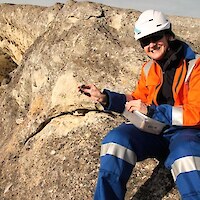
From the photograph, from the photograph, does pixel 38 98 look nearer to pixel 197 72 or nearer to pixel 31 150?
pixel 31 150

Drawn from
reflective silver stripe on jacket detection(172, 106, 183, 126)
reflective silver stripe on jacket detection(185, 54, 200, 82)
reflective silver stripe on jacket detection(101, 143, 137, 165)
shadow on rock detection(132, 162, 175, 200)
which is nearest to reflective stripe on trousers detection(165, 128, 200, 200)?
reflective silver stripe on jacket detection(172, 106, 183, 126)

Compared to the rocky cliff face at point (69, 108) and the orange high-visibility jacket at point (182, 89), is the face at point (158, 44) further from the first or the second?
the rocky cliff face at point (69, 108)

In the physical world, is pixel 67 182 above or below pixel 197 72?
below

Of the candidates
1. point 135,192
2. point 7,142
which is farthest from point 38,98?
point 135,192

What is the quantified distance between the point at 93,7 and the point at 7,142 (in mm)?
3112

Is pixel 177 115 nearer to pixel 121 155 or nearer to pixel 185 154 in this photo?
pixel 185 154

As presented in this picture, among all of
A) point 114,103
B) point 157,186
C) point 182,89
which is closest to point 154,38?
point 182,89

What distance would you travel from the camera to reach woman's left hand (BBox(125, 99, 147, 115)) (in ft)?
19.2

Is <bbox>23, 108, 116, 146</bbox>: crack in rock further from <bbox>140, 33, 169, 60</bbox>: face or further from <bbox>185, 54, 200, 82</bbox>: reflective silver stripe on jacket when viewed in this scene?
<bbox>185, 54, 200, 82</bbox>: reflective silver stripe on jacket

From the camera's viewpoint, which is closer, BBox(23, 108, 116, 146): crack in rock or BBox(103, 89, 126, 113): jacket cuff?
BBox(103, 89, 126, 113): jacket cuff

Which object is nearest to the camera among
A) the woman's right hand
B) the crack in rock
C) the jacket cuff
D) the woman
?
the woman

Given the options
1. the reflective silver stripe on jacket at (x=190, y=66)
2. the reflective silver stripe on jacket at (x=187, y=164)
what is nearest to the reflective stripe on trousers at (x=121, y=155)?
the reflective silver stripe on jacket at (x=187, y=164)

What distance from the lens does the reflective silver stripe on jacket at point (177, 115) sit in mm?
5617

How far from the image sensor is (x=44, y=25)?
13078 mm
